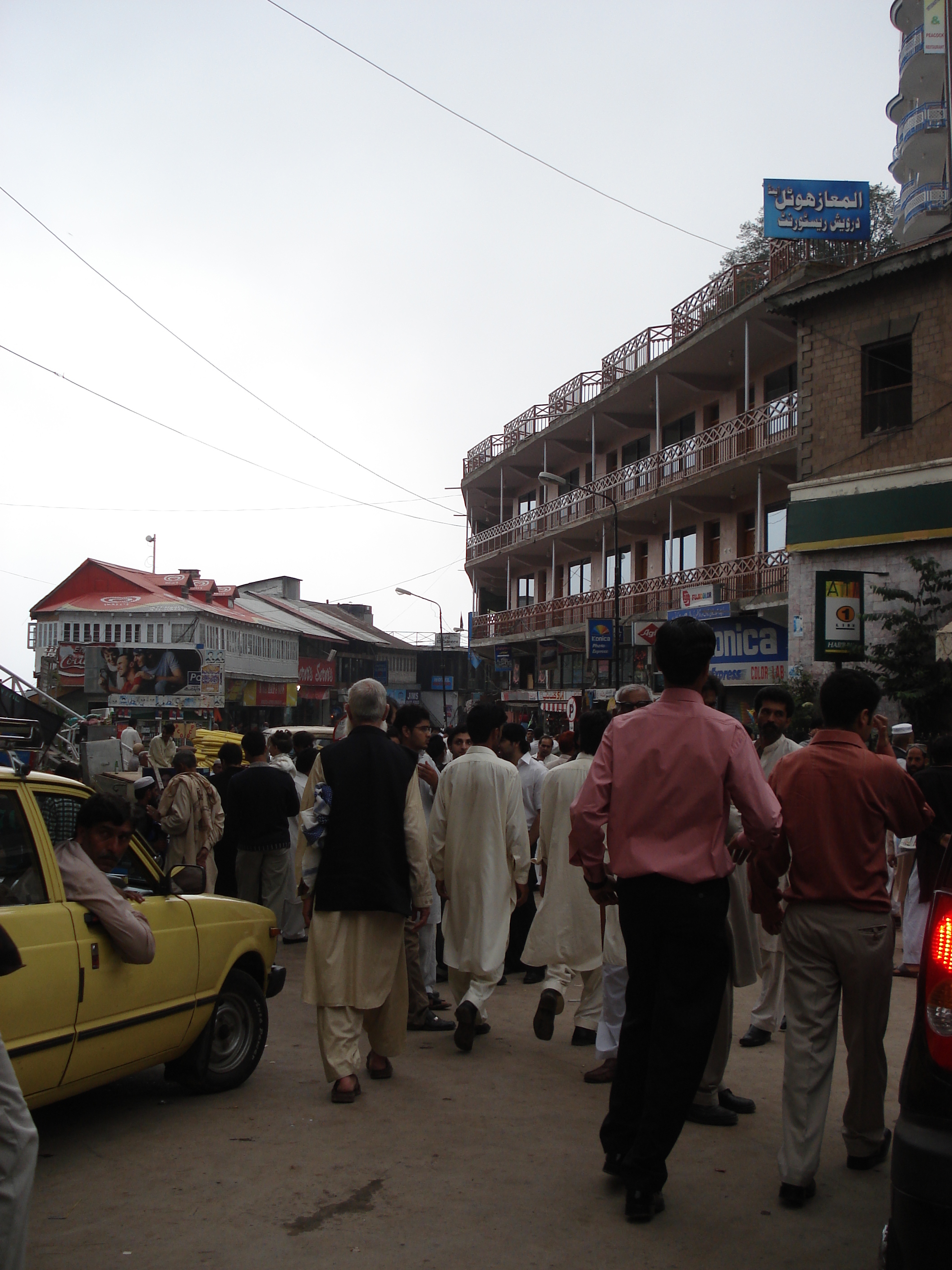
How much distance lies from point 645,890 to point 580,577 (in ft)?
114

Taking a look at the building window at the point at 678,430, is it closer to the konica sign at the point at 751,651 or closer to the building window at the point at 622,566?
the building window at the point at 622,566

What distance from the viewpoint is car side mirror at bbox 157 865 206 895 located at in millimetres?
5035

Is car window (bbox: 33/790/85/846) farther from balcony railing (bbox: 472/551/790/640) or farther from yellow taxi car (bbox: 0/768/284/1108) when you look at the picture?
balcony railing (bbox: 472/551/790/640)

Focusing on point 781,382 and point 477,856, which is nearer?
point 477,856

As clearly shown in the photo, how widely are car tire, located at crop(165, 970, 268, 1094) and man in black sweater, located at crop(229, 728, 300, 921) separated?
3.62 metres

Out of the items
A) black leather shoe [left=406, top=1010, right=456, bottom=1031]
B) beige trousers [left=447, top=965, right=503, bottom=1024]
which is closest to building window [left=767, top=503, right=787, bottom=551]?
black leather shoe [left=406, top=1010, right=456, bottom=1031]

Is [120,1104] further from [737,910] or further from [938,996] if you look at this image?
[938,996]

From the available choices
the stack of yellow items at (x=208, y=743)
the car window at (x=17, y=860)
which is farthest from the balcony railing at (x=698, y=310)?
the car window at (x=17, y=860)

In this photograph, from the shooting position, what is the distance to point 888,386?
20.6m

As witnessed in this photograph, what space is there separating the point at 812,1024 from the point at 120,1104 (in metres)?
3.23

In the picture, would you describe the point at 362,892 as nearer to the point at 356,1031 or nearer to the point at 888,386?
the point at 356,1031

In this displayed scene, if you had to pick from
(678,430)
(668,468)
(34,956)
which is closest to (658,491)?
(668,468)

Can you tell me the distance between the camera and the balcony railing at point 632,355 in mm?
29578

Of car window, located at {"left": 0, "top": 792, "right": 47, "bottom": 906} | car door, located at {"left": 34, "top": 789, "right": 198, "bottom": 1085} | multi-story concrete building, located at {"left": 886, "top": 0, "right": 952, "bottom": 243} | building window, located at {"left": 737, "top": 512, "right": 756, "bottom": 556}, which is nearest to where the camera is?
car window, located at {"left": 0, "top": 792, "right": 47, "bottom": 906}
